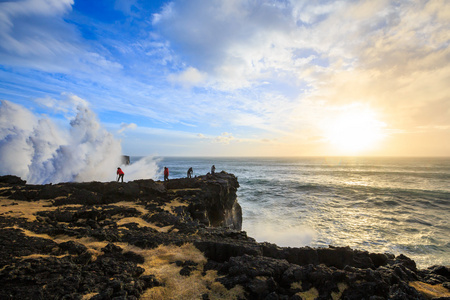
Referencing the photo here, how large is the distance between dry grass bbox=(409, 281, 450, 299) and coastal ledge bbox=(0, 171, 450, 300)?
1.4 inches

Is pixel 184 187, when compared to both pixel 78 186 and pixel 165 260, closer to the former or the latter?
pixel 78 186

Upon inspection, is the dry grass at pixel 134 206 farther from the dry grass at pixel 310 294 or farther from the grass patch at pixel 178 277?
the dry grass at pixel 310 294

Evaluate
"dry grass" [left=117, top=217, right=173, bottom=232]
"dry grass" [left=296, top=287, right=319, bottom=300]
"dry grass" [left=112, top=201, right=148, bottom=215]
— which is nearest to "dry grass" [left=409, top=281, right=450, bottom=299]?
"dry grass" [left=296, top=287, right=319, bottom=300]

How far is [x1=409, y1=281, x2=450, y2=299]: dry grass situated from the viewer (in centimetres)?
669

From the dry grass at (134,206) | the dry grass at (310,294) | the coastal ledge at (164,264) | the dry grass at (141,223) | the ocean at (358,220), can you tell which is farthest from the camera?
the ocean at (358,220)

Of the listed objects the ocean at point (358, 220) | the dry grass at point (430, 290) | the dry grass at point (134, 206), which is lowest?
the ocean at point (358, 220)

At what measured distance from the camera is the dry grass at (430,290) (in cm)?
669

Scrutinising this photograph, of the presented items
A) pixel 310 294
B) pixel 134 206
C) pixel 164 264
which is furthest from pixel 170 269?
pixel 134 206

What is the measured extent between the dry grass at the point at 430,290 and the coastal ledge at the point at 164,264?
0.12 feet

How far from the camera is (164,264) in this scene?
8.68m

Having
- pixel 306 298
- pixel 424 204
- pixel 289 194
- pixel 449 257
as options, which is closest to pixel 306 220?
pixel 449 257

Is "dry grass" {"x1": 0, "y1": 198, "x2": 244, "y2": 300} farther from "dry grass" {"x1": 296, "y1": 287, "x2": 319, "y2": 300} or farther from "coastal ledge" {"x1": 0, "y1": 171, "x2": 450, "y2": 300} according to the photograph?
"dry grass" {"x1": 296, "y1": 287, "x2": 319, "y2": 300}

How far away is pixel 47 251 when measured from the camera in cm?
812

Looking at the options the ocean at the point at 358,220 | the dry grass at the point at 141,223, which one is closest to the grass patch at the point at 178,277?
the dry grass at the point at 141,223
